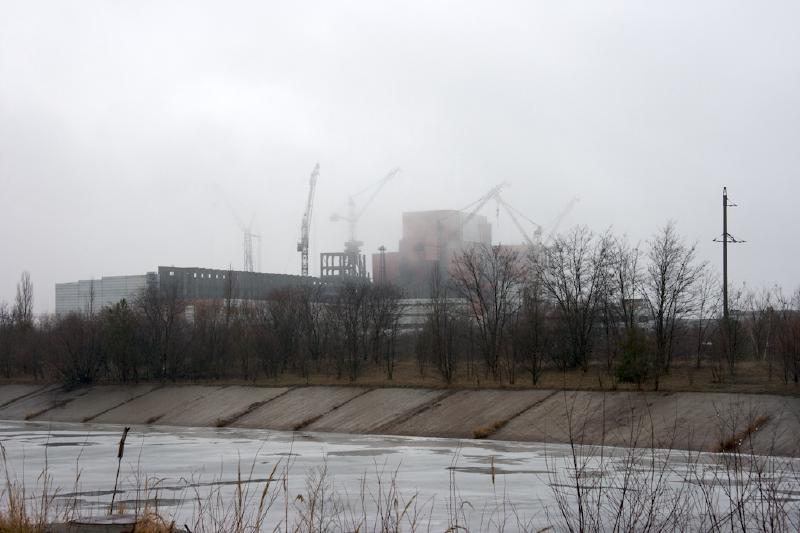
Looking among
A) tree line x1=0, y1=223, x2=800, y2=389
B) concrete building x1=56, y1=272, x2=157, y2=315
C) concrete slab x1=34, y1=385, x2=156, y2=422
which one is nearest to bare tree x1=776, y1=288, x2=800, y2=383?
tree line x1=0, y1=223, x2=800, y2=389

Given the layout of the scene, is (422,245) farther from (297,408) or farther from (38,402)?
(297,408)

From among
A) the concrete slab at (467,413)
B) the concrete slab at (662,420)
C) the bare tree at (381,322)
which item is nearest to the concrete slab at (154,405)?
the bare tree at (381,322)

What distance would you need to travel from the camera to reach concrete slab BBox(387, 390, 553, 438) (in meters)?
30.2

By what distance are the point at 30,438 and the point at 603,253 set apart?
1130 inches

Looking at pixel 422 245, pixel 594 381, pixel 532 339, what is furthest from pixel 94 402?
pixel 422 245

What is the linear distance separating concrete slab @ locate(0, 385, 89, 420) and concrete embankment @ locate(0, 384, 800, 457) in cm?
12

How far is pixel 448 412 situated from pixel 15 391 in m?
32.8

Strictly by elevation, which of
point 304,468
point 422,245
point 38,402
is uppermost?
point 422,245

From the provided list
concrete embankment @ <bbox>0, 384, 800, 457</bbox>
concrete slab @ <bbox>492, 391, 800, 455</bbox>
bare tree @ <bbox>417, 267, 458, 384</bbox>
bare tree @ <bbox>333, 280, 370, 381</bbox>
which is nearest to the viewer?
concrete slab @ <bbox>492, 391, 800, 455</bbox>

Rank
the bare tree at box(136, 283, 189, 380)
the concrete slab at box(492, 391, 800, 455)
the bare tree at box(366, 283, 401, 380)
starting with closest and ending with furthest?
the concrete slab at box(492, 391, 800, 455)
the bare tree at box(136, 283, 189, 380)
the bare tree at box(366, 283, 401, 380)

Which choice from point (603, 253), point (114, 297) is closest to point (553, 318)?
point (603, 253)

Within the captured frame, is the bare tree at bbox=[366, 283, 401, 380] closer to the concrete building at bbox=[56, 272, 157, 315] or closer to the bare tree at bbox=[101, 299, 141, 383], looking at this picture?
the bare tree at bbox=[101, 299, 141, 383]

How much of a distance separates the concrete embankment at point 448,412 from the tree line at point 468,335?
314cm

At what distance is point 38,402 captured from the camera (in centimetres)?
4875
